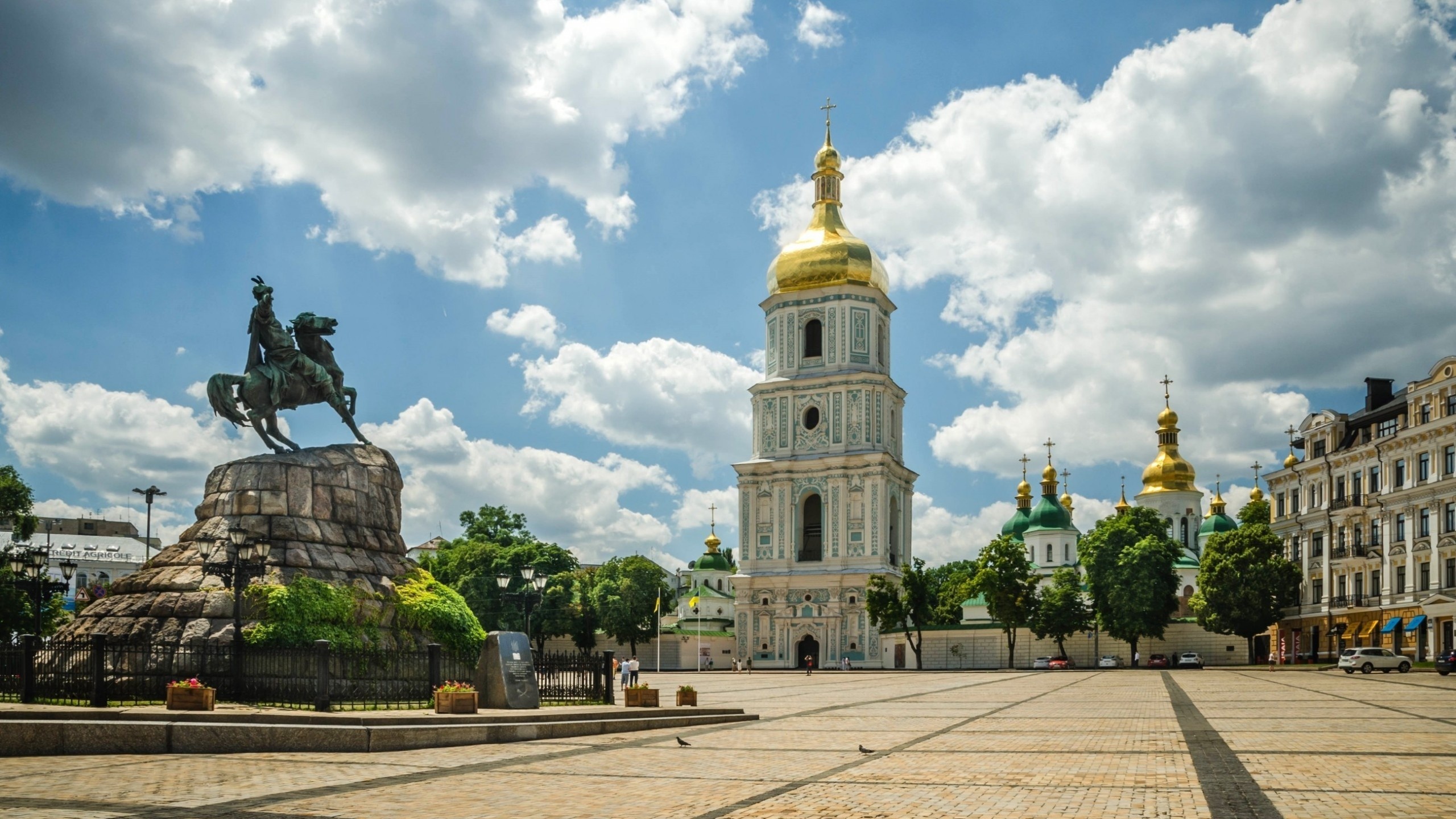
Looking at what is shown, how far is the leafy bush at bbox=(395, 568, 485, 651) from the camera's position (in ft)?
84.3

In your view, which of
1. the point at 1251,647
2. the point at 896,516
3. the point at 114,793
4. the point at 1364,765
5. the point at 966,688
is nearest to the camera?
the point at 114,793

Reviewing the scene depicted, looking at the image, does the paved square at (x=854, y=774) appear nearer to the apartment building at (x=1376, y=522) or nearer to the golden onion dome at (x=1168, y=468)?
the apartment building at (x=1376, y=522)

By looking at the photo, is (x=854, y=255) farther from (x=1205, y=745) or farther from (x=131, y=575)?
(x=1205, y=745)

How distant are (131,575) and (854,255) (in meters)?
62.0

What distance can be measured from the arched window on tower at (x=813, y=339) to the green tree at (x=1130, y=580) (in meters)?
20.9

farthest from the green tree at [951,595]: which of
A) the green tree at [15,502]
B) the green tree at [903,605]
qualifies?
the green tree at [15,502]

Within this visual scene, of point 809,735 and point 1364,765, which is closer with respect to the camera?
point 1364,765

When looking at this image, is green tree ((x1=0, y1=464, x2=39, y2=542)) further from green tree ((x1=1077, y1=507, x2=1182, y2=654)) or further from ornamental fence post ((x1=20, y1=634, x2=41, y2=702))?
green tree ((x1=1077, y1=507, x2=1182, y2=654))

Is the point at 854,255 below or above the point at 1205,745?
above

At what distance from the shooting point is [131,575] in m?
24.9

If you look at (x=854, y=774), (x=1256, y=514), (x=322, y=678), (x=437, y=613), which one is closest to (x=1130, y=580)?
(x=1256, y=514)

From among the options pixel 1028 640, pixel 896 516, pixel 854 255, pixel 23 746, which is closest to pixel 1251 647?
pixel 1028 640

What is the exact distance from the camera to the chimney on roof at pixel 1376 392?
202ft

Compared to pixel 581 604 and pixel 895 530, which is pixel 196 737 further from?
pixel 895 530
